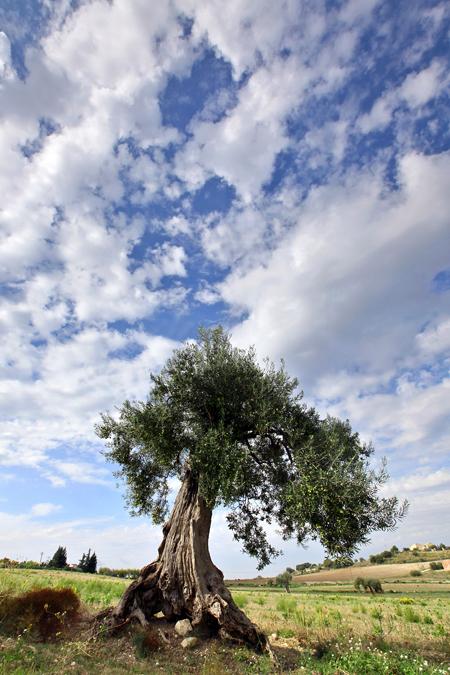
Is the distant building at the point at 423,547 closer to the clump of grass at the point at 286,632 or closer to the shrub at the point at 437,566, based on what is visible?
the shrub at the point at 437,566

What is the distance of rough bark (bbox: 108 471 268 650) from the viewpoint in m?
16.4

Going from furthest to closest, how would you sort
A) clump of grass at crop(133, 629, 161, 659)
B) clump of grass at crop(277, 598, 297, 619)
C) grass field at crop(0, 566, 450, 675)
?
clump of grass at crop(277, 598, 297, 619) → clump of grass at crop(133, 629, 161, 659) → grass field at crop(0, 566, 450, 675)

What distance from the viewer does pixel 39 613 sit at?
55.0 feet

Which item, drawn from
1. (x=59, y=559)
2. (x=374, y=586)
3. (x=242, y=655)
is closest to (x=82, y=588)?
(x=242, y=655)

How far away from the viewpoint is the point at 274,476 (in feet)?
68.8

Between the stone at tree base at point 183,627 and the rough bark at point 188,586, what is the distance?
27 cm

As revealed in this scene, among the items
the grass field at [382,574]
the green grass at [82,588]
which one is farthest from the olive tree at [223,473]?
the grass field at [382,574]

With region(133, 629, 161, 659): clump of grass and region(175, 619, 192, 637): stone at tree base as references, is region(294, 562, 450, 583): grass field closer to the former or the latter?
region(175, 619, 192, 637): stone at tree base

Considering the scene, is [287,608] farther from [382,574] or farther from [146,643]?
[382,574]

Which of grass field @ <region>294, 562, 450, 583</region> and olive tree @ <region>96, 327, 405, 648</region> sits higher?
olive tree @ <region>96, 327, 405, 648</region>

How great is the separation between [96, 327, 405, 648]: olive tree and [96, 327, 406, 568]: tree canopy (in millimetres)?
56

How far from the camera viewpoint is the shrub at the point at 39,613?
1600 cm

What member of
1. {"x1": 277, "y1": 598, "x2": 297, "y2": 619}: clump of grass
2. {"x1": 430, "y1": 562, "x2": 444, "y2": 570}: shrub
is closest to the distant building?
{"x1": 430, "y1": 562, "x2": 444, "y2": 570}: shrub

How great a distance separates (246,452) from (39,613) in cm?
1117
